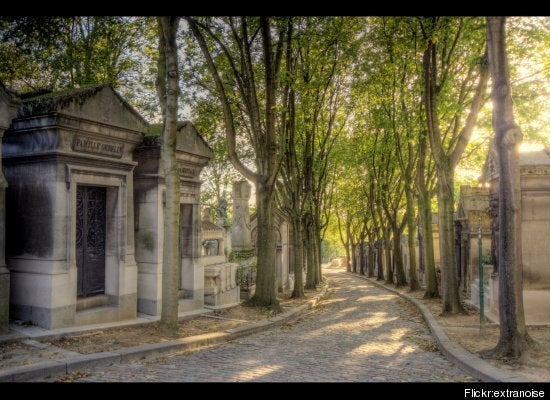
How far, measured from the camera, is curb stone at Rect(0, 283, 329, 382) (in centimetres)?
595

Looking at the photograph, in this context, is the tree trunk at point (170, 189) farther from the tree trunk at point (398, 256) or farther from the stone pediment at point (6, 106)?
the tree trunk at point (398, 256)

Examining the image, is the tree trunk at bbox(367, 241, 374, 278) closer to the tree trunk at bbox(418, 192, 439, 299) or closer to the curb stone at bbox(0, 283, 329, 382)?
the tree trunk at bbox(418, 192, 439, 299)

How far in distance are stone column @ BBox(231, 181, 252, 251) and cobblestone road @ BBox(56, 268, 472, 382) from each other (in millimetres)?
7668

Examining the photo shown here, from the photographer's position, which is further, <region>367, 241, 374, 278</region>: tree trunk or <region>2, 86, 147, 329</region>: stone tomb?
<region>367, 241, 374, 278</region>: tree trunk

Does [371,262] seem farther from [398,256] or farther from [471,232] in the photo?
[471,232]

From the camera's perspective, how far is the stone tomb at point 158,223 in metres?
10.8

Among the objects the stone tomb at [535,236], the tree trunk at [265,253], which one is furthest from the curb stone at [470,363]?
the tree trunk at [265,253]

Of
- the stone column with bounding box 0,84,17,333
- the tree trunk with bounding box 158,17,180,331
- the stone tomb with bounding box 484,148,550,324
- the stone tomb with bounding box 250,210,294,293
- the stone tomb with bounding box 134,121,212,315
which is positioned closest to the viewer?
the stone column with bounding box 0,84,17,333

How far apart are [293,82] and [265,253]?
196 inches

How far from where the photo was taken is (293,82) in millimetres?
14109

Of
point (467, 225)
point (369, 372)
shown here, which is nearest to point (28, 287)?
point (369, 372)

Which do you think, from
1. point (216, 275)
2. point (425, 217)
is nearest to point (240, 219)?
point (216, 275)

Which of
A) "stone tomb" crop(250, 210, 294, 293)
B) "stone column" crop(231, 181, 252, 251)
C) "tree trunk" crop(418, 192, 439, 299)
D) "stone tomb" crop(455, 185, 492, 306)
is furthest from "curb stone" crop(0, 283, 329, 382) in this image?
"stone tomb" crop(250, 210, 294, 293)
